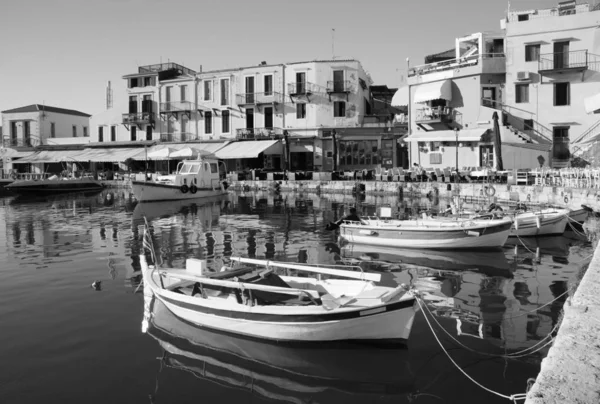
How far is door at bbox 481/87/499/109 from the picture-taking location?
36312mm

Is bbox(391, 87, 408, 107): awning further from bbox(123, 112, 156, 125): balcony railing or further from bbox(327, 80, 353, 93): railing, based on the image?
bbox(123, 112, 156, 125): balcony railing

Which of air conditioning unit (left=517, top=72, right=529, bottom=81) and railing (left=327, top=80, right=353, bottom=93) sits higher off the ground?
railing (left=327, top=80, right=353, bottom=93)

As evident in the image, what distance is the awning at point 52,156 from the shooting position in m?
53.0

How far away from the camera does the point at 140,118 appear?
52875 millimetres

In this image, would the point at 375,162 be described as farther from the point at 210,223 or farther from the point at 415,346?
the point at 415,346

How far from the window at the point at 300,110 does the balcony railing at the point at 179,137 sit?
35.1 feet

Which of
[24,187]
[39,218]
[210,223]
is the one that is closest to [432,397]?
[210,223]

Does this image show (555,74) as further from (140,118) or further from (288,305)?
(140,118)

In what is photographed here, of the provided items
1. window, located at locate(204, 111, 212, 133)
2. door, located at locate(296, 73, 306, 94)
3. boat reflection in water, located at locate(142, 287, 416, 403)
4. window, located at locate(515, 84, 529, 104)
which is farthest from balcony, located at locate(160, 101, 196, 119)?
boat reflection in water, located at locate(142, 287, 416, 403)

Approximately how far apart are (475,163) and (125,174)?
32.6m

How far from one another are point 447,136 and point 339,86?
1286 cm

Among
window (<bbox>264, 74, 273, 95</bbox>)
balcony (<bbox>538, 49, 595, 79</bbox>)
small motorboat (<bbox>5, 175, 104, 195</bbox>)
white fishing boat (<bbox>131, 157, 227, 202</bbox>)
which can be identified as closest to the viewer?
white fishing boat (<bbox>131, 157, 227, 202</bbox>)

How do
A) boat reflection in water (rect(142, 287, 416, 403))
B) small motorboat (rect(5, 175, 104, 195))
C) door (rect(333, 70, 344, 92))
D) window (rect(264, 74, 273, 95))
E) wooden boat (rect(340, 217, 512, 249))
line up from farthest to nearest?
window (rect(264, 74, 273, 95)) → door (rect(333, 70, 344, 92)) → small motorboat (rect(5, 175, 104, 195)) → wooden boat (rect(340, 217, 512, 249)) → boat reflection in water (rect(142, 287, 416, 403))

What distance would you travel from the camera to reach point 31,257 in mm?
15930
